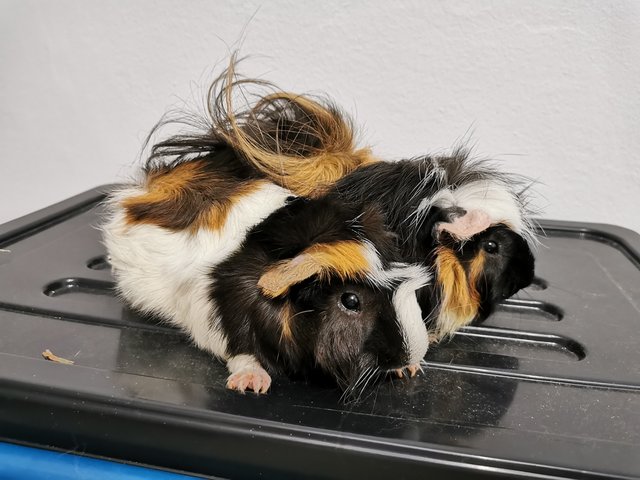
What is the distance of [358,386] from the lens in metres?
0.88

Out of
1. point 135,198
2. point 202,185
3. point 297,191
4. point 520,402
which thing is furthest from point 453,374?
point 135,198

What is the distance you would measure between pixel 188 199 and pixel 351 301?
0.34 m

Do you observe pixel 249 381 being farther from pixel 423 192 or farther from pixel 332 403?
pixel 423 192

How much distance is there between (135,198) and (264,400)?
450 mm

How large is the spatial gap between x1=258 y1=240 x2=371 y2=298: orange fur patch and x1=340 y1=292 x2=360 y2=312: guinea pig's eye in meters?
0.02

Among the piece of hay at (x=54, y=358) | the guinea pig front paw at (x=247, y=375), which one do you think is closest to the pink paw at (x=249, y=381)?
the guinea pig front paw at (x=247, y=375)

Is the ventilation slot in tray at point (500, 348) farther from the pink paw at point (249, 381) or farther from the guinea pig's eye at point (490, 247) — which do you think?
the pink paw at point (249, 381)

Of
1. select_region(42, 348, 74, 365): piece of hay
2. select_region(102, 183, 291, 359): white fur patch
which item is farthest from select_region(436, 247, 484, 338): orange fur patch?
select_region(42, 348, 74, 365): piece of hay

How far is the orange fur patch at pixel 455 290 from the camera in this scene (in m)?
0.94

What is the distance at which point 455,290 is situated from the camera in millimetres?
959

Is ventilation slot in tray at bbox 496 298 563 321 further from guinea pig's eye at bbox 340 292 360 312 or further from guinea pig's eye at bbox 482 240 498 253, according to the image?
guinea pig's eye at bbox 340 292 360 312

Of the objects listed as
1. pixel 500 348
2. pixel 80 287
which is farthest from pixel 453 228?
pixel 80 287

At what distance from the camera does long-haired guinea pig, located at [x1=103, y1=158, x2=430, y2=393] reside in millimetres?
851

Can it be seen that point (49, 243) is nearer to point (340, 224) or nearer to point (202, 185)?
point (202, 185)
